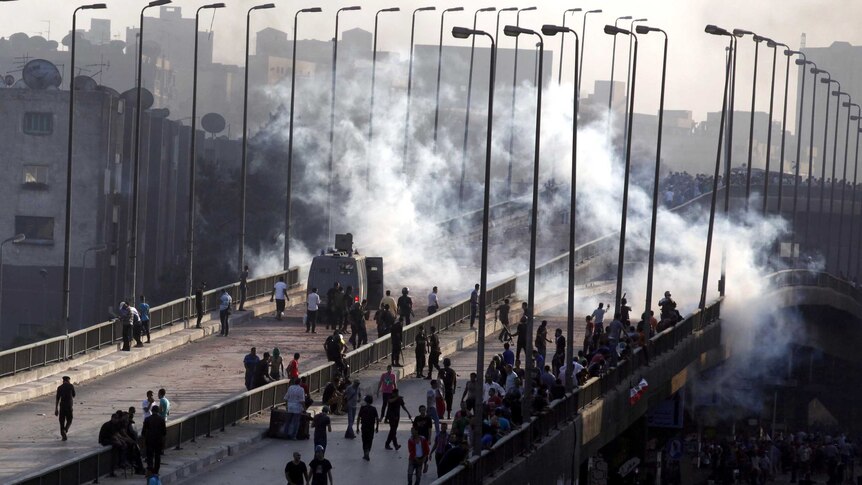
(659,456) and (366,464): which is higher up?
(366,464)

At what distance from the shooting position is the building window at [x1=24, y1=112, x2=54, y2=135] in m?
81.3

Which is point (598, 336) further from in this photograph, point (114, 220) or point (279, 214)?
point (279, 214)

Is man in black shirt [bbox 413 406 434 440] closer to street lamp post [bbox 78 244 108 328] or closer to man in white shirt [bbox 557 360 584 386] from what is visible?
Result: man in white shirt [bbox 557 360 584 386]

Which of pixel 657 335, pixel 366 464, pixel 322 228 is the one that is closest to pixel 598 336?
pixel 657 335

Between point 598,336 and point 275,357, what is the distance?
377 inches

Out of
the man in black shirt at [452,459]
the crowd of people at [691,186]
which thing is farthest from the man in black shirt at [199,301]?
the crowd of people at [691,186]

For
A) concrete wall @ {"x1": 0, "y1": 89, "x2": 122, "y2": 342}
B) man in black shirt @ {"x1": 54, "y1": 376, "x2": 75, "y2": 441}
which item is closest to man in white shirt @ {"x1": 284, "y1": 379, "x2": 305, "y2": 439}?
man in black shirt @ {"x1": 54, "y1": 376, "x2": 75, "y2": 441}

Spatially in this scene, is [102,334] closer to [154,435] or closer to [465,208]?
[154,435]

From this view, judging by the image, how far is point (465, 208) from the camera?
102000 mm

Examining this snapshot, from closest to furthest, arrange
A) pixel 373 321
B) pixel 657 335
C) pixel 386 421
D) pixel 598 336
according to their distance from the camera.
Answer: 1. pixel 386 421
2. pixel 598 336
3. pixel 657 335
4. pixel 373 321

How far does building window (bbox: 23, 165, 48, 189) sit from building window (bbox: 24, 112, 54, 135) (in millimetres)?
1530

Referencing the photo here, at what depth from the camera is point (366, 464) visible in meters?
29.3

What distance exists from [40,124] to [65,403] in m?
53.7

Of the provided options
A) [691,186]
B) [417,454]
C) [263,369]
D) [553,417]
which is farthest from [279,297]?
[691,186]
